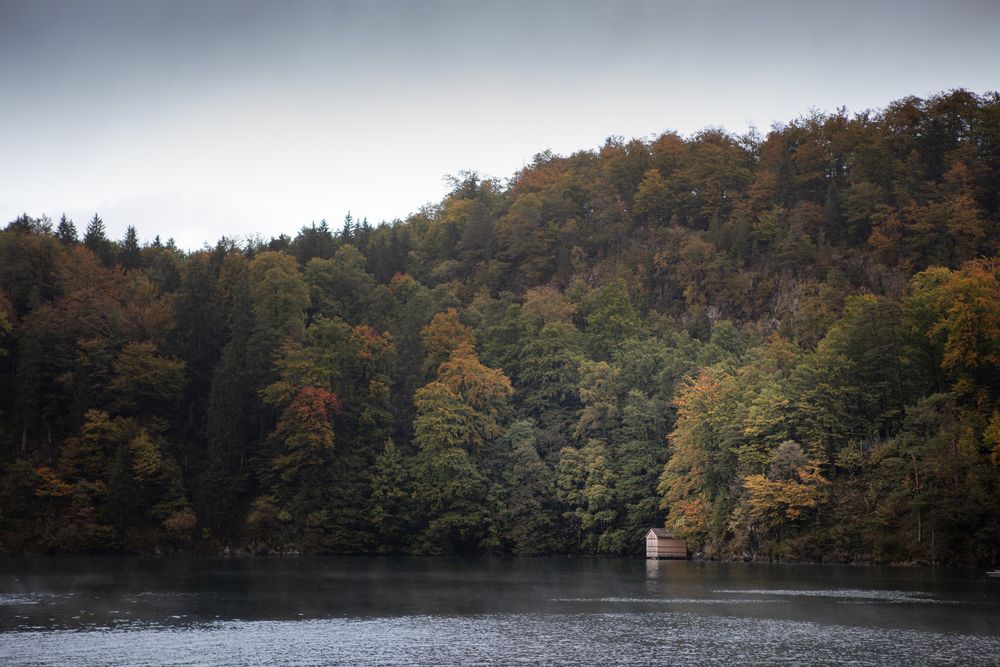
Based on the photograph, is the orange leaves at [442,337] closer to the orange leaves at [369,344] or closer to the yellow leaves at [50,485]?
the orange leaves at [369,344]

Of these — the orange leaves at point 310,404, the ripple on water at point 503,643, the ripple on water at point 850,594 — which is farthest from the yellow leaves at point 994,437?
the orange leaves at point 310,404

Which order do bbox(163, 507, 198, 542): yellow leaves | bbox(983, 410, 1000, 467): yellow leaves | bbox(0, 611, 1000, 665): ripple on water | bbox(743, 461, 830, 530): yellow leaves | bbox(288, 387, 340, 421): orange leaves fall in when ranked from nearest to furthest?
bbox(0, 611, 1000, 665): ripple on water, bbox(983, 410, 1000, 467): yellow leaves, bbox(743, 461, 830, 530): yellow leaves, bbox(163, 507, 198, 542): yellow leaves, bbox(288, 387, 340, 421): orange leaves

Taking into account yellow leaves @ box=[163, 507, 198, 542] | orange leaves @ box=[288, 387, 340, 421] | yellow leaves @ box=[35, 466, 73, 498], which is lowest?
yellow leaves @ box=[163, 507, 198, 542]

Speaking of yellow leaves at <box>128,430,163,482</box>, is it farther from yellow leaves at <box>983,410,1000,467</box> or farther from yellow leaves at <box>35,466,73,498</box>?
yellow leaves at <box>983,410,1000,467</box>

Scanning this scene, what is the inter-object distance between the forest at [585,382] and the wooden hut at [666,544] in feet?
3.55

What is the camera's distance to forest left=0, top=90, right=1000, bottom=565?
76562mm

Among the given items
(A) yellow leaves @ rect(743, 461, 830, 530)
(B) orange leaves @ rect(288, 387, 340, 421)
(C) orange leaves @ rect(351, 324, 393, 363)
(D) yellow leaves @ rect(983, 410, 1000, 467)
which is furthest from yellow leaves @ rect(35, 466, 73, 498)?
(D) yellow leaves @ rect(983, 410, 1000, 467)

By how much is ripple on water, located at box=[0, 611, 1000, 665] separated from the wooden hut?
3932 cm

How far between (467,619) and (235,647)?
11.5 meters

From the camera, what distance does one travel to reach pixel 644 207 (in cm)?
12356

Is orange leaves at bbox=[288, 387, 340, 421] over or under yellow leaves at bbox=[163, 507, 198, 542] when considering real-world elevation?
over

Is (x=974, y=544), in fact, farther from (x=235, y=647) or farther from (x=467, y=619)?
(x=235, y=647)

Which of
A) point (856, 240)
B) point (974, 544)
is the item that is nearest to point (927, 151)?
point (856, 240)

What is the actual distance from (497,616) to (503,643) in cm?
790
